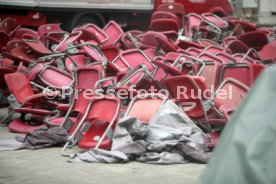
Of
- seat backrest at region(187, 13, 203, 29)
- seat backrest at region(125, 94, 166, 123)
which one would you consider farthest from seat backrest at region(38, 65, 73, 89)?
seat backrest at region(187, 13, 203, 29)

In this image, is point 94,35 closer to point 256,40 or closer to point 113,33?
point 113,33

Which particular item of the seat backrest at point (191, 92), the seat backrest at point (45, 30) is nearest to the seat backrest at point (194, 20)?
the seat backrest at point (45, 30)

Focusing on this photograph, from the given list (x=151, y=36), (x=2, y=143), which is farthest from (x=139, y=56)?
(x=2, y=143)

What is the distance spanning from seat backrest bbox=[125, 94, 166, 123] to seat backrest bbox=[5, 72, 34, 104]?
204cm

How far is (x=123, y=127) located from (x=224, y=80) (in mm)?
1762

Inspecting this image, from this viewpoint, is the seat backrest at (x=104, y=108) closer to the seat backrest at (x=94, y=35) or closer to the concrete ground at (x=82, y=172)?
the concrete ground at (x=82, y=172)

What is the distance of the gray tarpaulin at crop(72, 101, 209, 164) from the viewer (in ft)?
24.4

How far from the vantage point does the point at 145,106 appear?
8492 mm

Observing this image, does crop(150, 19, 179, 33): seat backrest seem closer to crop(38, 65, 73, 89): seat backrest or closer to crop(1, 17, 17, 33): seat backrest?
crop(38, 65, 73, 89): seat backrest

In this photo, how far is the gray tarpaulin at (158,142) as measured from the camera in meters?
7.43

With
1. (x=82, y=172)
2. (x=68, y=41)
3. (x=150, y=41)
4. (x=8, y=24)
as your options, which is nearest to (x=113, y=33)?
(x=150, y=41)

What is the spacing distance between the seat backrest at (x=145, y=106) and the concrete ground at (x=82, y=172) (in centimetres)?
100

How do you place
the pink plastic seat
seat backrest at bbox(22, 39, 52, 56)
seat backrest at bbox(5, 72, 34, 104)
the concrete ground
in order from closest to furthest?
1. the concrete ground
2. the pink plastic seat
3. seat backrest at bbox(5, 72, 34, 104)
4. seat backrest at bbox(22, 39, 52, 56)

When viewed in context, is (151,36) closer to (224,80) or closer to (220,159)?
(224,80)
